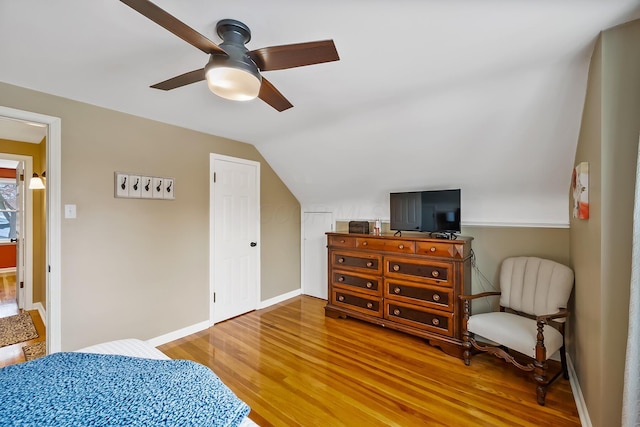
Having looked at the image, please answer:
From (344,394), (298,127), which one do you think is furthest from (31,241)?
(344,394)

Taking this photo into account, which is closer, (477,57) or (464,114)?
(477,57)

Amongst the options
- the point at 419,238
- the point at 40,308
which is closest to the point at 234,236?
the point at 419,238

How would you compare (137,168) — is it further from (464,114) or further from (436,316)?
(436,316)

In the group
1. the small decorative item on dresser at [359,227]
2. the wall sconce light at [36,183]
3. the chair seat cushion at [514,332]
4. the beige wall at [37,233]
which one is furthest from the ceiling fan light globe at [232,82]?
the beige wall at [37,233]

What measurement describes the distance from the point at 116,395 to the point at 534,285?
2.94m

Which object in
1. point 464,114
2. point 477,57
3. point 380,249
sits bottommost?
point 380,249

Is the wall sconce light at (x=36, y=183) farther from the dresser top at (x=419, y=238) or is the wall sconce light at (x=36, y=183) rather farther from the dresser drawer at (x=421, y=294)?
the dresser drawer at (x=421, y=294)

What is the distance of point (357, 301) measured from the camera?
11.0 ft

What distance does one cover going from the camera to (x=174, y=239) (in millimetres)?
2984

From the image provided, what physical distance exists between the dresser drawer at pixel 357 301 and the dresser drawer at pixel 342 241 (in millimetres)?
568

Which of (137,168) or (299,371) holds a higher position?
(137,168)

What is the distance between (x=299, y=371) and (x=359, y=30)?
2515 millimetres

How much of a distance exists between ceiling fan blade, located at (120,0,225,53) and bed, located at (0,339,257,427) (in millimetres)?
1321

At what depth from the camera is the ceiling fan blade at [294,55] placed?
124cm
